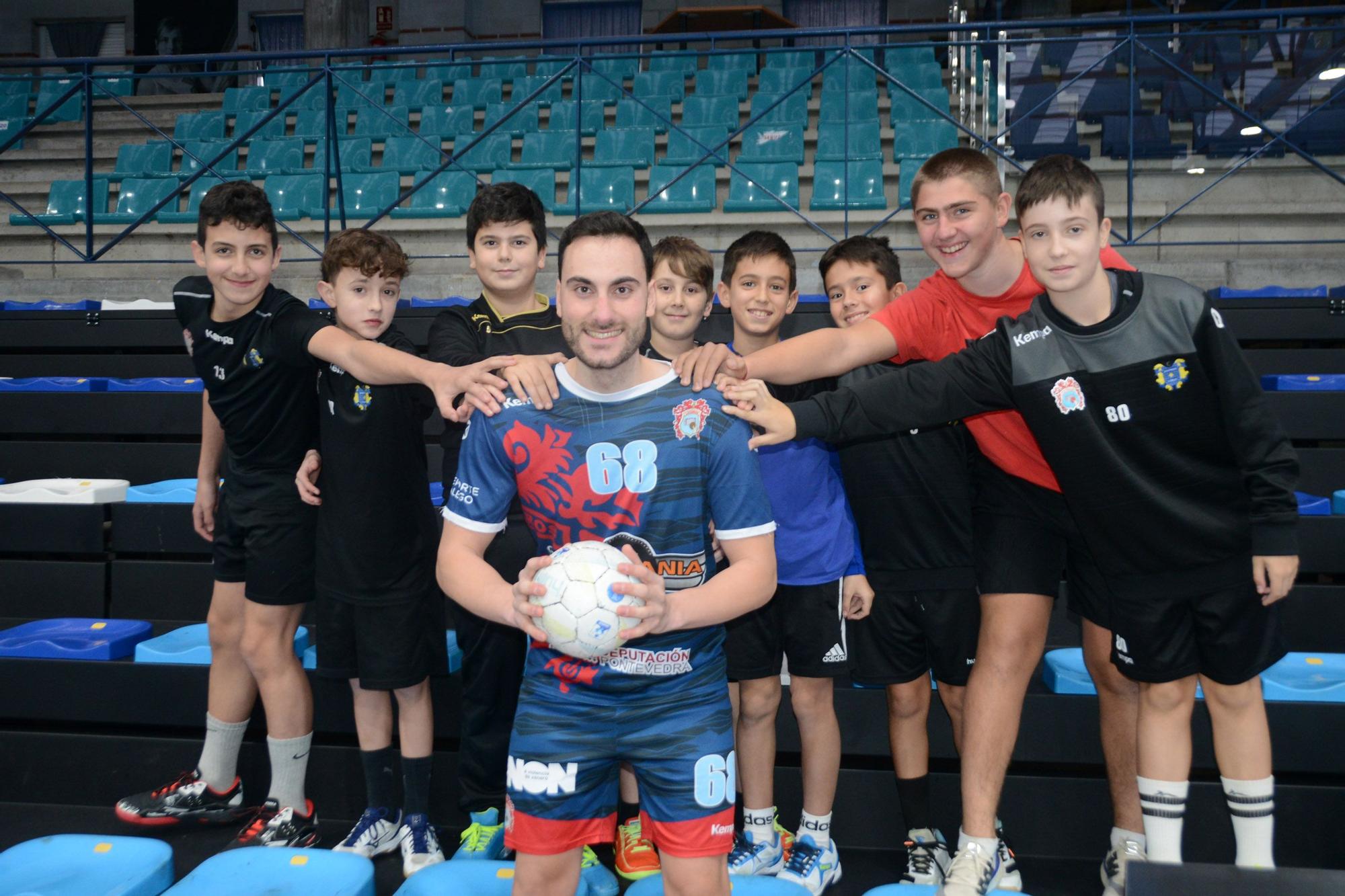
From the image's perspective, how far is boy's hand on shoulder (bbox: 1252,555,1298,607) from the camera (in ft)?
6.89

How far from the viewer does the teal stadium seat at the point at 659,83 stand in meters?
11.0

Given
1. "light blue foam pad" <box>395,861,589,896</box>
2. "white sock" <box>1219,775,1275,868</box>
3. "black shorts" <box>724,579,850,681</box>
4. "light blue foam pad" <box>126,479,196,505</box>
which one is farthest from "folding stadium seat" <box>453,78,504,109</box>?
"white sock" <box>1219,775,1275,868</box>

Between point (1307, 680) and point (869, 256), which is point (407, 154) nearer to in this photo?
point (869, 256)

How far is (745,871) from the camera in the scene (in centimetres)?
260

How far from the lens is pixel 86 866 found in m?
2.40

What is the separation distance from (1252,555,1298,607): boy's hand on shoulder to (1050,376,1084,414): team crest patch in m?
0.53

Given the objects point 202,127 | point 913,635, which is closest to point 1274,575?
point 913,635

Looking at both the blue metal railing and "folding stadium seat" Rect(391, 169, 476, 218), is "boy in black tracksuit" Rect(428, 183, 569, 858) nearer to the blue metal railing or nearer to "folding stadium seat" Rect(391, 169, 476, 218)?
the blue metal railing

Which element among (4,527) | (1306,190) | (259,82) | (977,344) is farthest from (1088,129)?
(259,82)

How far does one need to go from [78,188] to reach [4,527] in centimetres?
629

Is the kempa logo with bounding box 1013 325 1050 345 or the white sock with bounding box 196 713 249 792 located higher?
the kempa logo with bounding box 1013 325 1050 345

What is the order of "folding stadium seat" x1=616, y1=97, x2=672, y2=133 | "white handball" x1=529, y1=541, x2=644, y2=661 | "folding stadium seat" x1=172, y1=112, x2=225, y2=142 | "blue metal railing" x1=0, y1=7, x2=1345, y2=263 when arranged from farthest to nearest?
"folding stadium seat" x1=172, y1=112, x2=225, y2=142 → "folding stadium seat" x1=616, y1=97, x2=672, y2=133 → "blue metal railing" x1=0, y1=7, x2=1345, y2=263 → "white handball" x1=529, y1=541, x2=644, y2=661

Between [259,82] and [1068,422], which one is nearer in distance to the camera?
[1068,422]

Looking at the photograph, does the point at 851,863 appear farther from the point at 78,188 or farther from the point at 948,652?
the point at 78,188
